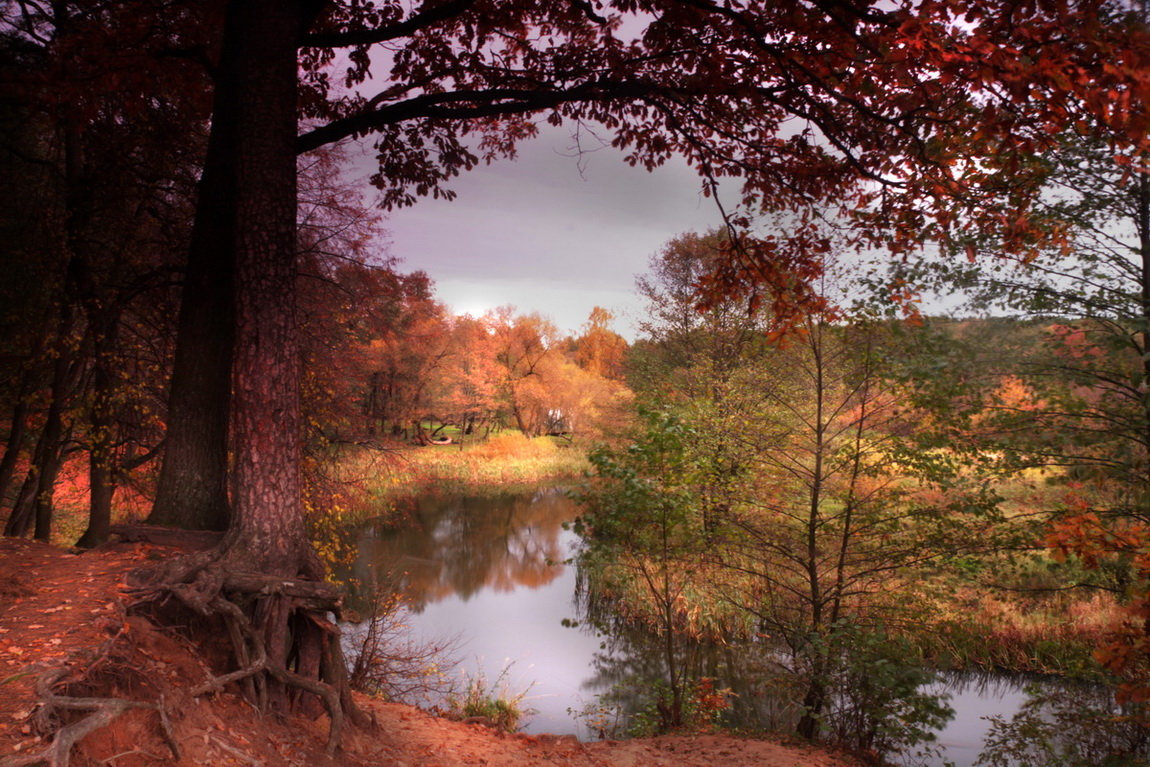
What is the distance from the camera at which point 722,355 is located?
1711 cm

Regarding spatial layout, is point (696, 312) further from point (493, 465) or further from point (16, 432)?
point (493, 465)

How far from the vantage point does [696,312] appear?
21.6 feet

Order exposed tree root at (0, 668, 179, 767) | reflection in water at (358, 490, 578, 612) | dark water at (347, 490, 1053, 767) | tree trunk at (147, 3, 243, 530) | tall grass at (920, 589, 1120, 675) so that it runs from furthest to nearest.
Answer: reflection in water at (358, 490, 578, 612)
tall grass at (920, 589, 1120, 675)
dark water at (347, 490, 1053, 767)
tree trunk at (147, 3, 243, 530)
exposed tree root at (0, 668, 179, 767)

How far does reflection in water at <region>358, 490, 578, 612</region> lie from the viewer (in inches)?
613

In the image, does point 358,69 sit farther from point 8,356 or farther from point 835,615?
point 835,615

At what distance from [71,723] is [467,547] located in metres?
16.8

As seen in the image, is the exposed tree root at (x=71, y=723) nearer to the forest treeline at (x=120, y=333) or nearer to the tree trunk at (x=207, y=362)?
the tree trunk at (x=207, y=362)

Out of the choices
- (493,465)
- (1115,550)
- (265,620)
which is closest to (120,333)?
(265,620)

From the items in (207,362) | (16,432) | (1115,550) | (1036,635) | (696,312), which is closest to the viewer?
(1115,550)

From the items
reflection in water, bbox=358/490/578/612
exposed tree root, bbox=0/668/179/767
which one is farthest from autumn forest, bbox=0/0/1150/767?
reflection in water, bbox=358/490/578/612

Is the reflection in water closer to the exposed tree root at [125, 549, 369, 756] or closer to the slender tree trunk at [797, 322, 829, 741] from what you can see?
the slender tree trunk at [797, 322, 829, 741]

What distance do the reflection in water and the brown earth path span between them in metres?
8.28

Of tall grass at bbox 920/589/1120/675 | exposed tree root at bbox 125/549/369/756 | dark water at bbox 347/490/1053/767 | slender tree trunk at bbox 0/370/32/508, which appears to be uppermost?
slender tree trunk at bbox 0/370/32/508

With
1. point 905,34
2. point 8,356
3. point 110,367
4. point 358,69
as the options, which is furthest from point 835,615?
point 8,356
